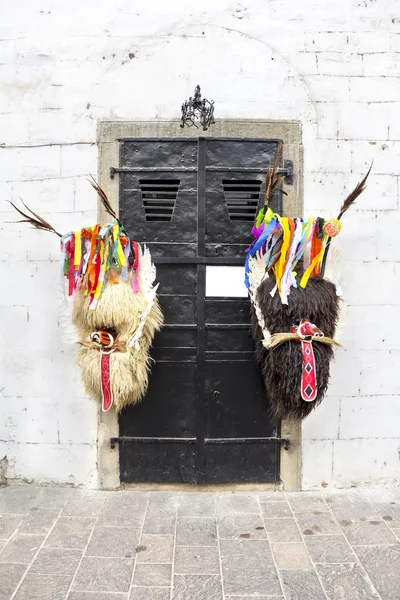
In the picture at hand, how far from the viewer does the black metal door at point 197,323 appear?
357 centimetres

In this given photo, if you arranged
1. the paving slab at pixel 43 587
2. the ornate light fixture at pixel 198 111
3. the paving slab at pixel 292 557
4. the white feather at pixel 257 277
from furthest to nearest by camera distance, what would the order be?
the ornate light fixture at pixel 198 111 → the white feather at pixel 257 277 → the paving slab at pixel 292 557 → the paving slab at pixel 43 587

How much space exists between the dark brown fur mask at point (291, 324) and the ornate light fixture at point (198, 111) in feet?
4.37

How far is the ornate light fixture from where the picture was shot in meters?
3.45

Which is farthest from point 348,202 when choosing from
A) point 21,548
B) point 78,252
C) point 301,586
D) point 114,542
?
point 21,548

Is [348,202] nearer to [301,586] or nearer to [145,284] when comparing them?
[145,284]

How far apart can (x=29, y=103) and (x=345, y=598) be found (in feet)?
13.4

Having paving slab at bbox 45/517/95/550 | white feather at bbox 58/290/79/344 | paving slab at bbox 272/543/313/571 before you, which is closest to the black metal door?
paving slab at bbox 45/517/95/550

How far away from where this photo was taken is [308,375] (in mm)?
3199

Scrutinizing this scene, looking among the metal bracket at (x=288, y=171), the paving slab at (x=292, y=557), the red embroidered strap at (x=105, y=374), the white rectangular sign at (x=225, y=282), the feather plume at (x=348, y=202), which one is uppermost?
the metal bracket at (x=288, y=171)

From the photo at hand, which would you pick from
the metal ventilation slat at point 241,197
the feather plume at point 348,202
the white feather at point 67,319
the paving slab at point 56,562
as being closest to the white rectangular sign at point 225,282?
the metal ventilation slat at point 241,197

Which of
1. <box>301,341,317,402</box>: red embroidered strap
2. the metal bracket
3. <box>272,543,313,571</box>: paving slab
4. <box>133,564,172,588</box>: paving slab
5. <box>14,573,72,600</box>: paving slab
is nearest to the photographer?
<box>14,573,72,600</box>: paving slab

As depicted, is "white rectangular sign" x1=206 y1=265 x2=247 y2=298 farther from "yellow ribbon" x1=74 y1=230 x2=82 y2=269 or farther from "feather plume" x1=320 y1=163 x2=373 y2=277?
"yellow ribbon" x1=74 y1=230 x2=82 y2=269

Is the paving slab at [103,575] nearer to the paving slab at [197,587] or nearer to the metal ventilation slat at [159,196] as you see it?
the paving slab at [197,587]

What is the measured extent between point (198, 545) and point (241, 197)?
8.36 feet
